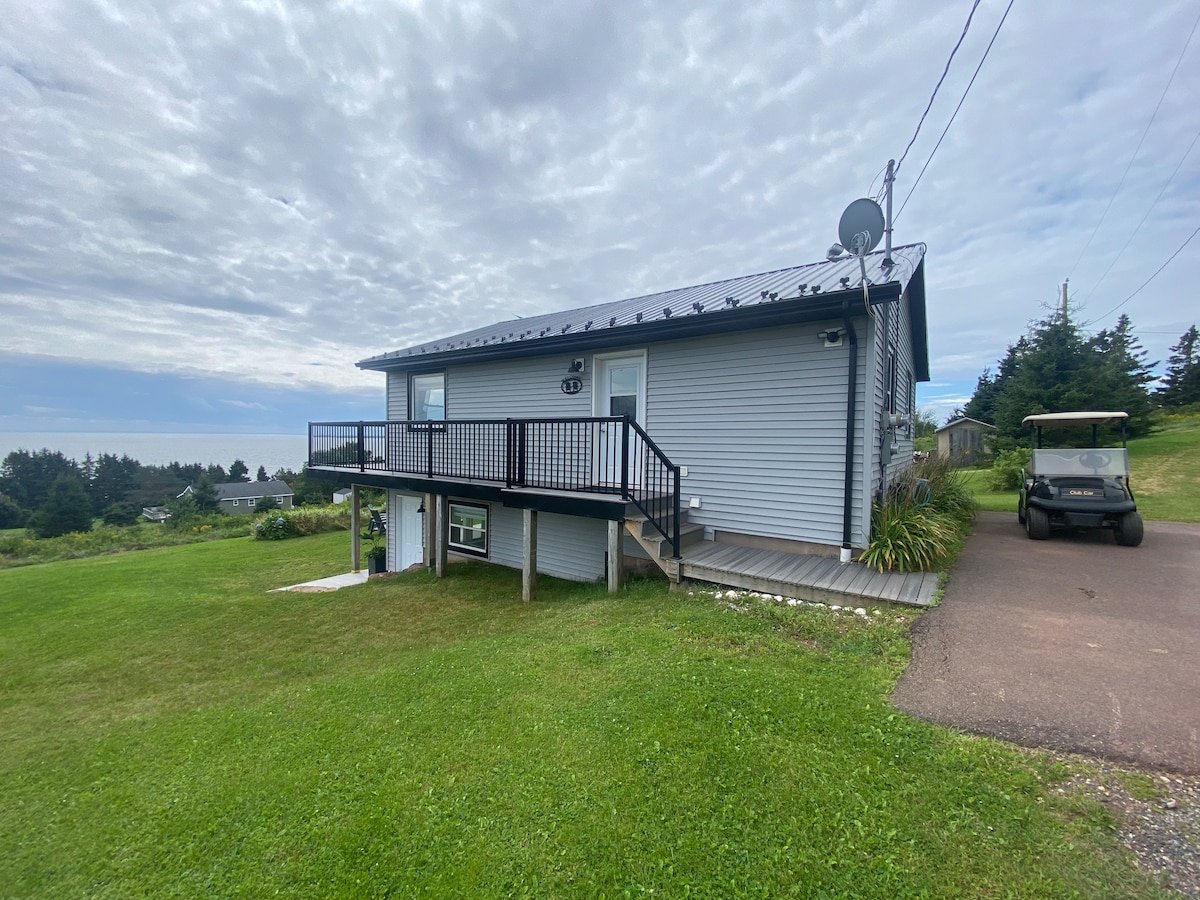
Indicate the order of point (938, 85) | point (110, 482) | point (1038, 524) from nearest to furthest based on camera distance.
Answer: point (938, 85) < point (1038, 524) < point (110, 482)

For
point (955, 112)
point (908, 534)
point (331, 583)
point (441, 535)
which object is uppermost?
point (955, 112)

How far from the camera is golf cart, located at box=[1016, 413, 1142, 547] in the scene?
20.6 ft

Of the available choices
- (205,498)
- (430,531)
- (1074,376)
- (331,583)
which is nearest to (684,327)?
(430,531)

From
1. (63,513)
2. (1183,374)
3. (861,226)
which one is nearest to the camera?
(861,226)

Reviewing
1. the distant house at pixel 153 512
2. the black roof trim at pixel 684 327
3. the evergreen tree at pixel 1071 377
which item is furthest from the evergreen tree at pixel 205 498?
the evergreen tree at pixel 1071 377

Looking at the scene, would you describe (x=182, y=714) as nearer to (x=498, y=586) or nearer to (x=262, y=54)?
(x=498, y=586)

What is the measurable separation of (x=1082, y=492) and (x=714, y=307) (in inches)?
231

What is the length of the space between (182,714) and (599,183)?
11288 millimetres

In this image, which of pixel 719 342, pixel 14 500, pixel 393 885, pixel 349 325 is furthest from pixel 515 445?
pixel 14 500

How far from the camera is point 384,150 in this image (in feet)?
30.6

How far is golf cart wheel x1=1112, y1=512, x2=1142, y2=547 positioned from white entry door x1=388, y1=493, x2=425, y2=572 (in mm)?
11390

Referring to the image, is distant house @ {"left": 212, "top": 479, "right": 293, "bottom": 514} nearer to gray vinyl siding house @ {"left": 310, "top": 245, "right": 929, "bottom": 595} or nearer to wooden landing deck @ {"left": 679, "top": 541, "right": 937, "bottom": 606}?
gray vinyl siding house @ {"left": 310, "top": 245, "right": 929, "bottom": 595}

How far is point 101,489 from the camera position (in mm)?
49281

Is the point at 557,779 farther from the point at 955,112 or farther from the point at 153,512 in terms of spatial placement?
the point at 153,512
